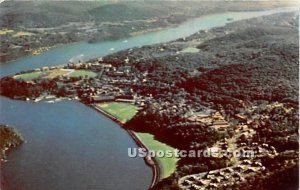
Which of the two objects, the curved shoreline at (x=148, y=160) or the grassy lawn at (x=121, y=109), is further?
the grassy lawn at (x=121, y=109)

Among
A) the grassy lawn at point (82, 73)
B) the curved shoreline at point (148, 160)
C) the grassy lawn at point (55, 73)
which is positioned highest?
the grassy lawn at point (55, 73)

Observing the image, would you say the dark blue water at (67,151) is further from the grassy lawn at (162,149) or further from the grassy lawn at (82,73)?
the grassy lawn at (82,73)

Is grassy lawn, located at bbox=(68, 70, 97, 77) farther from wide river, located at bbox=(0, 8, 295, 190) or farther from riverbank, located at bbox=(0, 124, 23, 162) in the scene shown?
riverbank, located at bbox=(0, 124, 23, 162)

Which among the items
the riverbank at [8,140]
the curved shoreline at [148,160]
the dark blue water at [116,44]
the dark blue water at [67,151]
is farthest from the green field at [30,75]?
the curved shoreline at [148,160]

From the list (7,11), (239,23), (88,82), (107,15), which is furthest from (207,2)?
(7,11)

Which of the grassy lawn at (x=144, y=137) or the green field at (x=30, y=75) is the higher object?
the green field at (x=30, y=75)

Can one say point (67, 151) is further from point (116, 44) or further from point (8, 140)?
point (116, 44)

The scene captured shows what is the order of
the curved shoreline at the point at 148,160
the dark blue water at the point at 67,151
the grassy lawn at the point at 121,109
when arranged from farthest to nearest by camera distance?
the grassy lawn at the point at 121,109, the dark blue water at the point at 67,151, the curved shoreline at the point at 148,160
